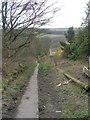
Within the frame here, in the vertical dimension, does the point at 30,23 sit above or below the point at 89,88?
above

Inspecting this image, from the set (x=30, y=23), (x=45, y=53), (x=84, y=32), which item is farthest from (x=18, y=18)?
(x=45, y=53)

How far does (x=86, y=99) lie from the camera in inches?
462

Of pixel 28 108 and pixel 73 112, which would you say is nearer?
pixel 73 112

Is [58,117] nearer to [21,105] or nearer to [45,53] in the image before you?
[21,105]

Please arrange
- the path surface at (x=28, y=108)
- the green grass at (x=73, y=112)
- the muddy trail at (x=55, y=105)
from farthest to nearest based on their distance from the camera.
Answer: the path surface at (x=28, y=108) → the muddy trail at (x=55, y=105) → the green grass at (x=73, y=112)

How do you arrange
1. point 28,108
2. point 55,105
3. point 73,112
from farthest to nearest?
point 55,105, point 28,108, point 73,112

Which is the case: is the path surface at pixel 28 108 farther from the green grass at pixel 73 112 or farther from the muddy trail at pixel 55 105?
the green grass at pixel 73 112

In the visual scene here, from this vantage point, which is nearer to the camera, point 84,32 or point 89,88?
point 89,88

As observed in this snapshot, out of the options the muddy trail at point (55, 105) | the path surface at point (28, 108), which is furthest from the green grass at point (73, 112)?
the path surface at point (28, 108)

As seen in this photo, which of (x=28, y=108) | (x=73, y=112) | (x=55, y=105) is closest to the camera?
(x=73, y=112)

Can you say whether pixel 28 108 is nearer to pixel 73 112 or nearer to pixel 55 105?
pixel 55 105

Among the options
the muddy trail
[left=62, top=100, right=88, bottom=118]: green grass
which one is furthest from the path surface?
[left=62, top=100, right=88, bottom=118]: green grass

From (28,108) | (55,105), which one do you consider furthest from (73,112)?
(28,108)

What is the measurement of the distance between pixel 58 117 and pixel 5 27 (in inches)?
500
